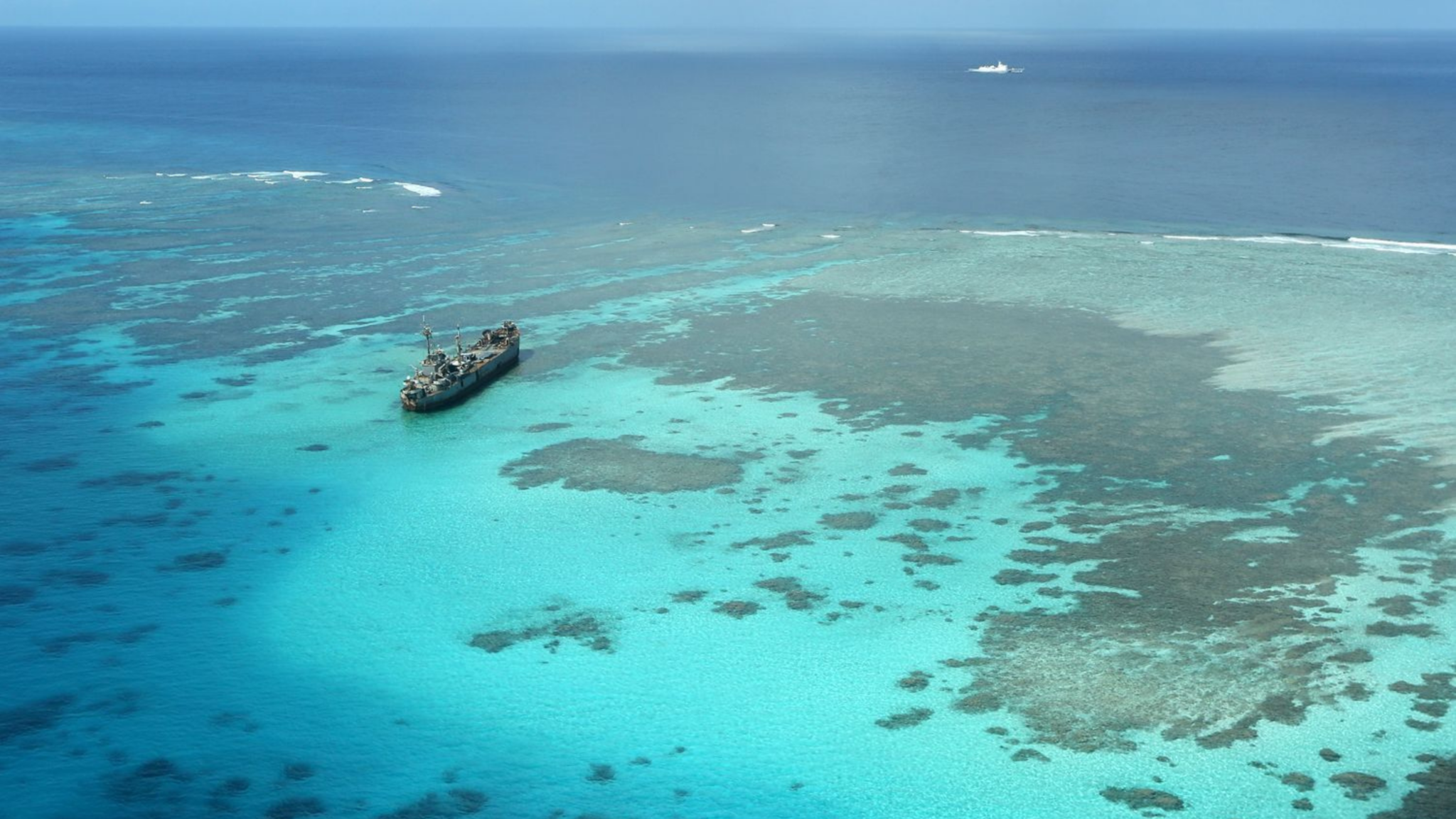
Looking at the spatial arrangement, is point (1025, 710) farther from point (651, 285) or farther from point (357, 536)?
point (651, 285)

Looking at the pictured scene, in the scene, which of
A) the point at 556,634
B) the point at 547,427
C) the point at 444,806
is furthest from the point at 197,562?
the point at 444,806

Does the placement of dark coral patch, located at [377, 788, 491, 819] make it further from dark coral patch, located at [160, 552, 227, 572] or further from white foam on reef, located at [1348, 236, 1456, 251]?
white foam on reef, located at [1348, 236, 1456, 251]

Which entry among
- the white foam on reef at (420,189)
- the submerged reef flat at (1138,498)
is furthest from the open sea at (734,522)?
the white foam on reef at (420,189)

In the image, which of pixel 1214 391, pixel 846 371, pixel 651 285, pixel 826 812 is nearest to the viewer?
pixel 826 812

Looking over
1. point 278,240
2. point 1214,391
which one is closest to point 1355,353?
point 1214,391

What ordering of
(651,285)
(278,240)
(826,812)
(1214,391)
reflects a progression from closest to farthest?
(826,812) < (1214,391) < (651,285) < (278,240)

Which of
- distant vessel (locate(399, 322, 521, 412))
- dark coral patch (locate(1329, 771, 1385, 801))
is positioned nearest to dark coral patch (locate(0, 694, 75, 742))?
distant vessel (locate(399, 322, 521, 412))

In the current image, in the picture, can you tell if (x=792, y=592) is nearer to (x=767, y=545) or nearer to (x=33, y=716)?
(x=767, y=545)
